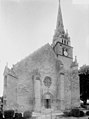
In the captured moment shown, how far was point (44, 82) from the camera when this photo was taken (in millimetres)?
30297

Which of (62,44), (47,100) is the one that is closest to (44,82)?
(47,100)

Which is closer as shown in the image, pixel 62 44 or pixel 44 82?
pixel 44 82

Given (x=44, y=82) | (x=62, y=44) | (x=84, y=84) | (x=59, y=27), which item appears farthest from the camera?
(x=59, y=27)

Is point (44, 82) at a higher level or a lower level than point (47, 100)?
higher

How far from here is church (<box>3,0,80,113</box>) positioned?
27.4m

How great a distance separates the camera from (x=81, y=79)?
36.0 meters

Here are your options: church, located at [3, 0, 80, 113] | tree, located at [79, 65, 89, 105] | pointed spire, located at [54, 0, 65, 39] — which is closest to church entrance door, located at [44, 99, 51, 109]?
church, located at [3, 0, 80, 113]

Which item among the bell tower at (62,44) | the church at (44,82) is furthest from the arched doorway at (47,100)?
the bell tower at (62,44)

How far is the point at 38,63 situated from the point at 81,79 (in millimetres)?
11911

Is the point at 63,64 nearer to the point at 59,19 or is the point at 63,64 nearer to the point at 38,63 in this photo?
the point at 38,63

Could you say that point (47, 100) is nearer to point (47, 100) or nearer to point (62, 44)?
point (47, 100)

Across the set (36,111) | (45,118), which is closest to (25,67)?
(36,111)

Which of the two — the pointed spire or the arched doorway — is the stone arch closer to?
the arched doorway

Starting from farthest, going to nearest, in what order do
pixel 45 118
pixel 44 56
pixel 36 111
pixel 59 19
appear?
pixel 59 19, pixel 44 56, pixel 36 111, pixel 45 118
